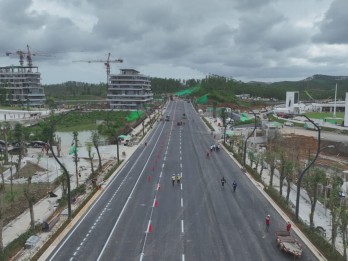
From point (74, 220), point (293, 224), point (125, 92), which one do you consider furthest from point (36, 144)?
point (125, 92)

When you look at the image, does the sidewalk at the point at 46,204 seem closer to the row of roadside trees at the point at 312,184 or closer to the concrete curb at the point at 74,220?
the concrete curb at the point at 74,220

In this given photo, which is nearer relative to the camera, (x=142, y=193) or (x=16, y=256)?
(x=16, y=256)

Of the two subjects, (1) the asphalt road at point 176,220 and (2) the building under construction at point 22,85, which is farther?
(2) the building under construction at point 22,85

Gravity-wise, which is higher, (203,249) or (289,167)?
(289,167)

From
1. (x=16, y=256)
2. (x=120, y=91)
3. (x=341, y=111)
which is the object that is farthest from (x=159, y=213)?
(x=341, y=111)

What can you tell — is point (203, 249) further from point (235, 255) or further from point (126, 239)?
point (126, 239)

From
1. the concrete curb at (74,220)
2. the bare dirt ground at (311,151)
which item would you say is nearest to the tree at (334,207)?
the concrete curb at (74,220)
